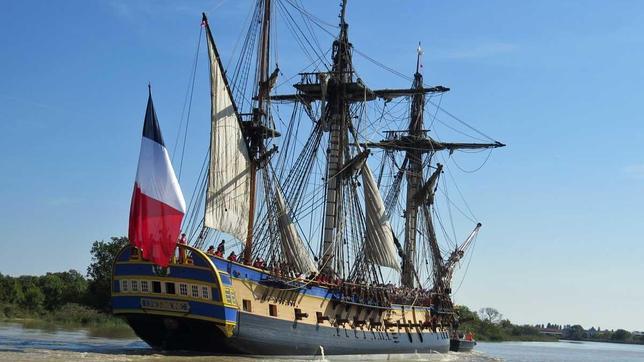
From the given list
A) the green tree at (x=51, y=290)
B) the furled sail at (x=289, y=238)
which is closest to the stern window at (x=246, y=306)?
the furled sail at (x=289, y=238)

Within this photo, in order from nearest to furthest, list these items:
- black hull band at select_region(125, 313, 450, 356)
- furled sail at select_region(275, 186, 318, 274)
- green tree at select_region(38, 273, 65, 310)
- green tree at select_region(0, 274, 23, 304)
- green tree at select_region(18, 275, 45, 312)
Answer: black hull band at select_region(125, 313, 450, 356) < furled sail at select_region(275, 186, 318, 274) < green tree at select_region(18, 275, 45, 312) < green tree at select_region(0, 274, 23, 304) < green tree at select_region(38, 273, 65, 310)

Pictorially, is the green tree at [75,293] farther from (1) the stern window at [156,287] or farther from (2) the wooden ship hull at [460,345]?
(1) the stern window at [156,287]

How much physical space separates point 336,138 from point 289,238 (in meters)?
9.50

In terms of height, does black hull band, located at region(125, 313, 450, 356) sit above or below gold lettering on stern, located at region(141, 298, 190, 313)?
below

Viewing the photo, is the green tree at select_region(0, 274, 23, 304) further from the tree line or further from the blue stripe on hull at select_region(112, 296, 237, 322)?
the blue stripe on hull at select_region(112, 296, 237, 322)

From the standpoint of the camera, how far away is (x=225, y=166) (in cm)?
4219

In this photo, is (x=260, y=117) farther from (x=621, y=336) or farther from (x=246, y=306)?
(x=621, y=336)

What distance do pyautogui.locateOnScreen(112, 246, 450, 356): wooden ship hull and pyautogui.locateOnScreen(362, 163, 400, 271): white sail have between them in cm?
1193

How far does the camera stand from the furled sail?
4744 centimetres

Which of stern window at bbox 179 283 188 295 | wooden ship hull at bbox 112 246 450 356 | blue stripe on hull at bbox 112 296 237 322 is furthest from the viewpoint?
stern window at bbox 179 283 188 295

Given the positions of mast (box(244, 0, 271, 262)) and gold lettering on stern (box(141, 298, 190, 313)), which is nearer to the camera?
gold lettering on stern (box(141, 298, 190, 313))

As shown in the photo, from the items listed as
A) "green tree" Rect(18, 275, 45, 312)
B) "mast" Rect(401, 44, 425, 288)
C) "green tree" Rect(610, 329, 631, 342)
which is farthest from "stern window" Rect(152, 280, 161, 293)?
"green tree" Rect(610, 329, 631, 342)

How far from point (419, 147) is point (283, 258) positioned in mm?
31455

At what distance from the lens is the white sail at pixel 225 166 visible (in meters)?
41.4
